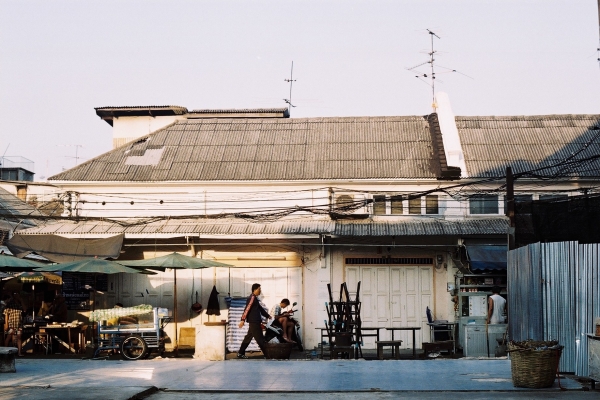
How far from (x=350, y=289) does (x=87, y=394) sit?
40.1 feet

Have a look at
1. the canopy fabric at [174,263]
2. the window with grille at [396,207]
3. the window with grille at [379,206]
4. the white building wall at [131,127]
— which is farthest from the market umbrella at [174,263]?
the white building wall at [131,127]

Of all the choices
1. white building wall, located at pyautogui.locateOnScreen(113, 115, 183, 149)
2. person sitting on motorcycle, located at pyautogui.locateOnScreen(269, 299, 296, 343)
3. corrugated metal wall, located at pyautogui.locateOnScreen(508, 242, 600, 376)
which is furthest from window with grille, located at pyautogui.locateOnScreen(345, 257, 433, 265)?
white building wall, located at pyautogui.locateOnScreen(113, 115, 183, 149)

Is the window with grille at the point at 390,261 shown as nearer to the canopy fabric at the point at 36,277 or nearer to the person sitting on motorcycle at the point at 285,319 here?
the person sitting on motorcycle at the point at 285,319

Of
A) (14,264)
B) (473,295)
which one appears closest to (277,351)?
(473,295)

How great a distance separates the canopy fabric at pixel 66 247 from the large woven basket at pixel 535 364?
40.9 feet

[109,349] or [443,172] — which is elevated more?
[443,172]

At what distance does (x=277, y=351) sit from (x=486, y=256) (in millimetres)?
6252

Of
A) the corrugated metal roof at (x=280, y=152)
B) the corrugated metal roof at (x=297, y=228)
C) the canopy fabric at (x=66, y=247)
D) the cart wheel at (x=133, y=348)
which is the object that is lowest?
the cart wheel at (x=133, y=348)

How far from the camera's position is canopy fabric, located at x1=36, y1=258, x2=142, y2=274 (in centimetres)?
1981

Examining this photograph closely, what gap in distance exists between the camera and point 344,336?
18812mm

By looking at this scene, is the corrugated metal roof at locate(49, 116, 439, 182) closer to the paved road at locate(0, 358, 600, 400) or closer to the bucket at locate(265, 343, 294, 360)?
the bucket at locate(265, 343, 294, 360)

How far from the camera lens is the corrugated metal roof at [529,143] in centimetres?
2500

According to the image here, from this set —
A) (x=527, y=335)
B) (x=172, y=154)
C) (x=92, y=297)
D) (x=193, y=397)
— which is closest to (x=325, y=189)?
(x=172, y=154)

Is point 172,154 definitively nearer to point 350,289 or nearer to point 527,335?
point 350,289
